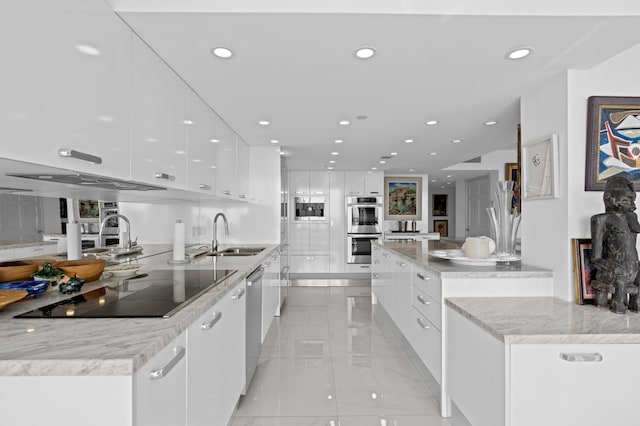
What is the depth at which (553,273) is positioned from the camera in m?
2.01

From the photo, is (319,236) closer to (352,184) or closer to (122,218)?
(352,184)

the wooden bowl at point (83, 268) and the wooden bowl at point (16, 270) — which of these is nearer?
the wooden bowl at point (16, 270)

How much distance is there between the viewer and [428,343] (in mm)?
2271

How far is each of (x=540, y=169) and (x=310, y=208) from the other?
4.96 metres

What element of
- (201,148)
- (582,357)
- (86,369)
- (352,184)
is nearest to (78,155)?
(86,369)

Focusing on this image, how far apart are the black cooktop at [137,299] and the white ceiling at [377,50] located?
3.99ft

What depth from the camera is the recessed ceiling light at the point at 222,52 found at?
1.72 meters

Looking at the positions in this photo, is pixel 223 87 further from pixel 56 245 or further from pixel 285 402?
pixel 285 402

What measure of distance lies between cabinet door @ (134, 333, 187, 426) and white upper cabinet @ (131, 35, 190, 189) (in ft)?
2.90

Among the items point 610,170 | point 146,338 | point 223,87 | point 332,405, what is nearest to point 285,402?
point 332,405

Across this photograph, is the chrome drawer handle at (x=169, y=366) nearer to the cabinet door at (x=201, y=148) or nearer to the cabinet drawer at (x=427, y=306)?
the cabinet door at (x=201, y=148)

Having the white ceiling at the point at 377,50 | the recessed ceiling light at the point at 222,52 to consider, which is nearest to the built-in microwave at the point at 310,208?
the white ceiling at the point at 377,50

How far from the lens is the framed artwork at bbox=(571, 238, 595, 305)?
1.82m

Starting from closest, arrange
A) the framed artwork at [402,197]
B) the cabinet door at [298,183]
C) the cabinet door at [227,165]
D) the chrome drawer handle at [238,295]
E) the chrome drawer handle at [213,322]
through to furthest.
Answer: the chrome drawer handle at [213,322] < the chrome drawer handle at [238,295] < the cabinet door at [227,165] < the cabinet door at [298,183] < the framed artwork at [402,197]
